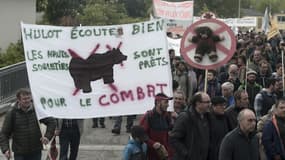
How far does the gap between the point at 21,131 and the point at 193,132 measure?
2.18 m

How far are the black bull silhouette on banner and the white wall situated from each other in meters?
15.1

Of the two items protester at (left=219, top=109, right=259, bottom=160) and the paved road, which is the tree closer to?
the paved road

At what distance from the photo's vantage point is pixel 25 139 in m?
8.29

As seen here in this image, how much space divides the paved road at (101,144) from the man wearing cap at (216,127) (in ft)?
12.9

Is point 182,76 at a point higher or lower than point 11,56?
higher

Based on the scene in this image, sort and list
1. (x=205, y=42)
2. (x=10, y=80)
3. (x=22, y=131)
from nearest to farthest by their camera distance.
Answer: (x=22, y=131)
(x=205, y=42)
(x=10, y=80)

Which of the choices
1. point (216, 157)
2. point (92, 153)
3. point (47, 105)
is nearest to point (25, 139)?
point (47, 105)

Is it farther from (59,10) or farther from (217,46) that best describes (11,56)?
(59,10)

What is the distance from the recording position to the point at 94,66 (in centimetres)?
884

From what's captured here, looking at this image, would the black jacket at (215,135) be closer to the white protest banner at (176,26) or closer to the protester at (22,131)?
the protester at (22,131)

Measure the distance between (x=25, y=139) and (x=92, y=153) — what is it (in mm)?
3742

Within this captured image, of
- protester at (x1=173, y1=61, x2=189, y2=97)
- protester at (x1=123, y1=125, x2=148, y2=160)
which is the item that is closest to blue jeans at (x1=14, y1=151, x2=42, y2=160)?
protester at (x1=123, y1=125, x2=148, y2=160)

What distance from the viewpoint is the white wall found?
→ 23484 millimetres

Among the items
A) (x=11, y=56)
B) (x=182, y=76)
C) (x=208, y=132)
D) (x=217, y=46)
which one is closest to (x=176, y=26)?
(x=11, y=56)
